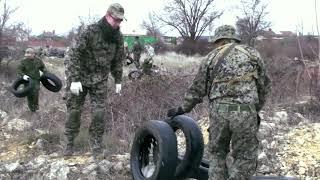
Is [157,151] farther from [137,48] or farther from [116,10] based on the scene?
[137,48]

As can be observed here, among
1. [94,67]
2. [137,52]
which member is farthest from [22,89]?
[137,52]

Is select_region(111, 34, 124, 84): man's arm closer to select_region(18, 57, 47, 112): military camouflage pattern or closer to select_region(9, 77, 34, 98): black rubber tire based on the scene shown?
select_region(9, 77, 34, 98): black rubber tire

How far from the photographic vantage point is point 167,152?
19.4ft

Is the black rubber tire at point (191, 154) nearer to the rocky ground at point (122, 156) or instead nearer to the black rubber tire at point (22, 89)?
the rocky ground at point (122, 156)

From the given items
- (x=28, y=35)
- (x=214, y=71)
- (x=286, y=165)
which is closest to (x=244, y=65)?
(x=214, y=71)

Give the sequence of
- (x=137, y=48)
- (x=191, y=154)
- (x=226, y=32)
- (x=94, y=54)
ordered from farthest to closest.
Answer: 1. (x=137, y=48)
2. (x=94, y=54)
3. (x=191, y=154)
4. (x=226, y=32)

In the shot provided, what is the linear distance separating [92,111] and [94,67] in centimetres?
65

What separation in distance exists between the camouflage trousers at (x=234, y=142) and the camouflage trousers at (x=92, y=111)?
2.68m

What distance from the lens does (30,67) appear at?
12297mm

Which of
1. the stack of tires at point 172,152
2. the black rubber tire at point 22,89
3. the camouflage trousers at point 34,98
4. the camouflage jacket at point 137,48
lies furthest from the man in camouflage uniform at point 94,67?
the camouflage jacket at point 137,48

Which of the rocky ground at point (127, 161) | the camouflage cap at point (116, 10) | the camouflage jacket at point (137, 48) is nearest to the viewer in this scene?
the rocky ground at point (127, 161)

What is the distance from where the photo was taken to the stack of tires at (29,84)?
1199 cm

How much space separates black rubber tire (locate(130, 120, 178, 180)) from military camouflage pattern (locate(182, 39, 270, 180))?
47cm

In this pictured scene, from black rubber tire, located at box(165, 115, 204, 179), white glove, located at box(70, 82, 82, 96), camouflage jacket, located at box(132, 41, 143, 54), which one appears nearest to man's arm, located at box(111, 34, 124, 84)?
white glove, located at box(70, 82, 82, 96)
